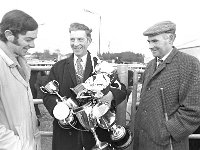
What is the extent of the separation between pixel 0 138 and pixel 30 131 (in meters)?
0.29

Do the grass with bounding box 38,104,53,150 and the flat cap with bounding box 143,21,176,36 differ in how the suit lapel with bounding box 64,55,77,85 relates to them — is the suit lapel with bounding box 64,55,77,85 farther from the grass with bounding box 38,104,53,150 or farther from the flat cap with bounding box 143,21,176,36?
the grass with bounding box 38,104,53,150

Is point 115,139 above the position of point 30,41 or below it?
below

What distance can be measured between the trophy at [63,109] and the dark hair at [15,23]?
0.50 meters

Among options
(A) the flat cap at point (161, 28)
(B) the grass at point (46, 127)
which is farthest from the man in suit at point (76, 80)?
(B) the grass at point (46, 127)

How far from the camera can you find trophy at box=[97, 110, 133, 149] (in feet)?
6.53

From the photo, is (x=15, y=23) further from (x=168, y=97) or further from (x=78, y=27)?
(x=168, y=97)

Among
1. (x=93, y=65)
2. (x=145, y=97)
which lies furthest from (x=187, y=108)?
(x=93, y=65)

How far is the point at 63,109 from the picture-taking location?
185cm

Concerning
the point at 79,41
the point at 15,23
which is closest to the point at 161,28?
the point at 79,41

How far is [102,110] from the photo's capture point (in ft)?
6.18

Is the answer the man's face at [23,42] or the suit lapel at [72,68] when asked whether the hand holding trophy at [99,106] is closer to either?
the suit lapel at [72,68]

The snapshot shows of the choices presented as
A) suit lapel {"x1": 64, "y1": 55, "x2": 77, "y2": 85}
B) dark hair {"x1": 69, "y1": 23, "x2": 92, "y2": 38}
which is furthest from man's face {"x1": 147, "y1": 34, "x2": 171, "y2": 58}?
suit lapel {"x1": 64, "y1": 55, "x2": 77, "y2": 85}

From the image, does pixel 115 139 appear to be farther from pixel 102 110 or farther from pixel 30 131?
pixel 30 131

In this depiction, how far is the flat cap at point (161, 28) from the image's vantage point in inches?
83.7
